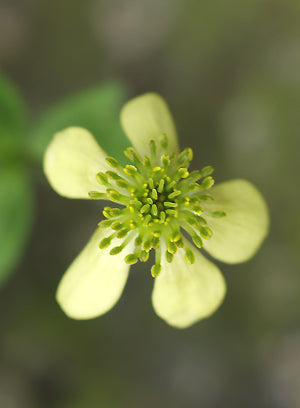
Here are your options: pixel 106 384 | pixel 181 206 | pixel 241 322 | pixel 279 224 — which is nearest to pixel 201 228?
pixel 181 206

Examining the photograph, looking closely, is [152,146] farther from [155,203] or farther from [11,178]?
[11,178]

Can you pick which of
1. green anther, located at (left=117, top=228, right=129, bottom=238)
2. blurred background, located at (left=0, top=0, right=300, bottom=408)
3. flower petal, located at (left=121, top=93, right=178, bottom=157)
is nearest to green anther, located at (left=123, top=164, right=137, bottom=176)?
flower petal, located at (left=121, top=93, right=178, bottom=157)

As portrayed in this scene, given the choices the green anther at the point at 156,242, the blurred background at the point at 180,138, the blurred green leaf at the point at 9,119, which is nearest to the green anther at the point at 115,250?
the green anther at the point at 156,242

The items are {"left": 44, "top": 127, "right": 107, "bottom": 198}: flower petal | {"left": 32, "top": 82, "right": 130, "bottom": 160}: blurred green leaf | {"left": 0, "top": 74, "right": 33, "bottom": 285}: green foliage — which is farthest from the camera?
Result: {"left": 0, "top": 74, "right": 33, "bottom": 285}: green foliage

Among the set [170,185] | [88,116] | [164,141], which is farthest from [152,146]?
[88,116]

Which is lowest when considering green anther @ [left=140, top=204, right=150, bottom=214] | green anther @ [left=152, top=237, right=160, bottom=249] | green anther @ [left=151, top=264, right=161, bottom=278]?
green anther @ [left=151, top=264, right=161, bottom=278]

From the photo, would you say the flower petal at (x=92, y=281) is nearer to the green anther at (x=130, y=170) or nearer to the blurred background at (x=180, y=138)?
the green anther at (x=130, y=170)

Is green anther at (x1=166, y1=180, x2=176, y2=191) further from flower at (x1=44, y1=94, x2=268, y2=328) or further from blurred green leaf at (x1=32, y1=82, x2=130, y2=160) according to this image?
blurred green leaf at (x1=32, y1=82, x2=130, y2=160)
